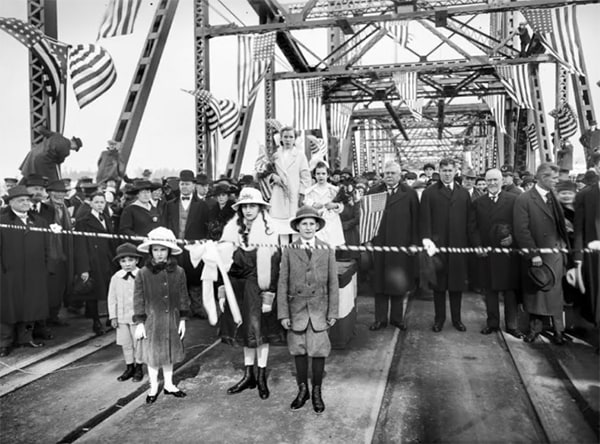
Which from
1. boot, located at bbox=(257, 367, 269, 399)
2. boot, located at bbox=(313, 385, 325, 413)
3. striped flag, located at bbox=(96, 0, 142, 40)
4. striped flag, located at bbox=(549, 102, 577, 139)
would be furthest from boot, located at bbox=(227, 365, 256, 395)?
striped flag, located at bbox=(549, 102, 577, 139)

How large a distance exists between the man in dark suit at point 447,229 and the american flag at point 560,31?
185 inches

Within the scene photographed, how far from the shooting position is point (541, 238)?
555 cm

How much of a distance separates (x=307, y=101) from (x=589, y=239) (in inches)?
391

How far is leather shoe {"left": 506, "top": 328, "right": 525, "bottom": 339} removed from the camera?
19.6ft

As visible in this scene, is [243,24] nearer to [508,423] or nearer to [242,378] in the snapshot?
[242,378]

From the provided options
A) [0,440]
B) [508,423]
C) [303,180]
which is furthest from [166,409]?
[303,180]

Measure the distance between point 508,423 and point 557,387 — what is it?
3.33ft

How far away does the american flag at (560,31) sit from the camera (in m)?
9.19

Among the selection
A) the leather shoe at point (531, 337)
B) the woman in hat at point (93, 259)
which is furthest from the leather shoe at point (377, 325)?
the woman in hat at point (93, 259)

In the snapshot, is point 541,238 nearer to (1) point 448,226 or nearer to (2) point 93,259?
(1) point 448,226

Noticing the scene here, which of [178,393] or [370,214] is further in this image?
[370,214]

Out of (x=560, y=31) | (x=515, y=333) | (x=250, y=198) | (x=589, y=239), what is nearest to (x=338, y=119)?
(x=560, y=31)

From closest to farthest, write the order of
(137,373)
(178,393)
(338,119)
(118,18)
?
(178,393) < (137,373) < (118,18) < (338,119)

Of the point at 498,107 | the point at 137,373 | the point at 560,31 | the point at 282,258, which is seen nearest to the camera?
the point at 282,258
